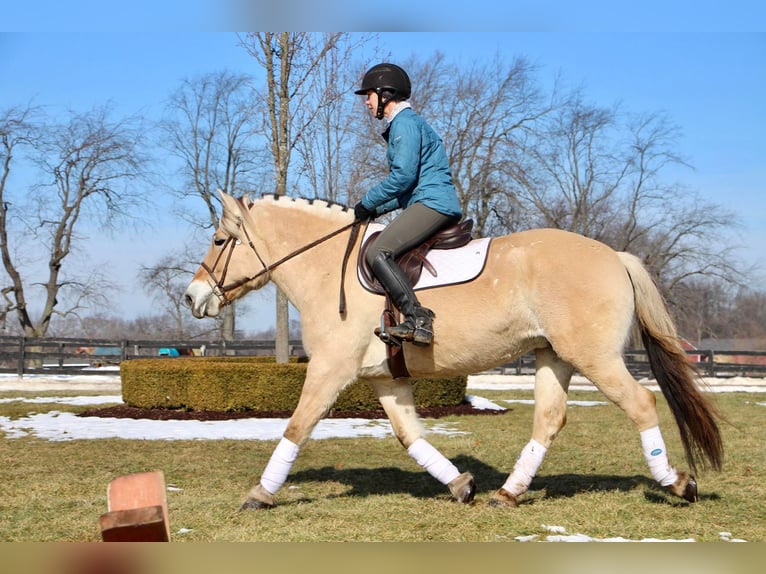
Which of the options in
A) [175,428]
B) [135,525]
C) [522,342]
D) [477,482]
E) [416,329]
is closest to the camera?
[135,525]

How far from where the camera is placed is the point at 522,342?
225 inches

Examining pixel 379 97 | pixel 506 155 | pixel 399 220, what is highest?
pixel 506 155

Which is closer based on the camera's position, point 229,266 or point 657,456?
point 657,456

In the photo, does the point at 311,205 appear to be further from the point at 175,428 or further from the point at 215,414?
the point at 215,414

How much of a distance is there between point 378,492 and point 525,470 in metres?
1.45

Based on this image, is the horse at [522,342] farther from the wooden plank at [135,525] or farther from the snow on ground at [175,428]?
the snow on ground at [175,428]

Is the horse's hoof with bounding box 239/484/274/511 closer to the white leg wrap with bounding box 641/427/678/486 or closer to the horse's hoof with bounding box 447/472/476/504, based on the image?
the horse's hoof with bounding box 447/472/476/504

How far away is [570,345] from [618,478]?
2425mm

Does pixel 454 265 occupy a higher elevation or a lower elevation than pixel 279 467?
higher

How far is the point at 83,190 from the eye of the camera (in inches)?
1462

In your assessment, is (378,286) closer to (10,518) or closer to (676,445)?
(10,518)

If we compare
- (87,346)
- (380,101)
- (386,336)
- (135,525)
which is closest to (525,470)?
(386,336)

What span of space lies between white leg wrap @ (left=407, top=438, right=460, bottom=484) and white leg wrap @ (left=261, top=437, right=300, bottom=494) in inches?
39.5

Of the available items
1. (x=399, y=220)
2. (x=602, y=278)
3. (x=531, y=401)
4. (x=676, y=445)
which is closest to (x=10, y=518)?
(x=399, y=220)
